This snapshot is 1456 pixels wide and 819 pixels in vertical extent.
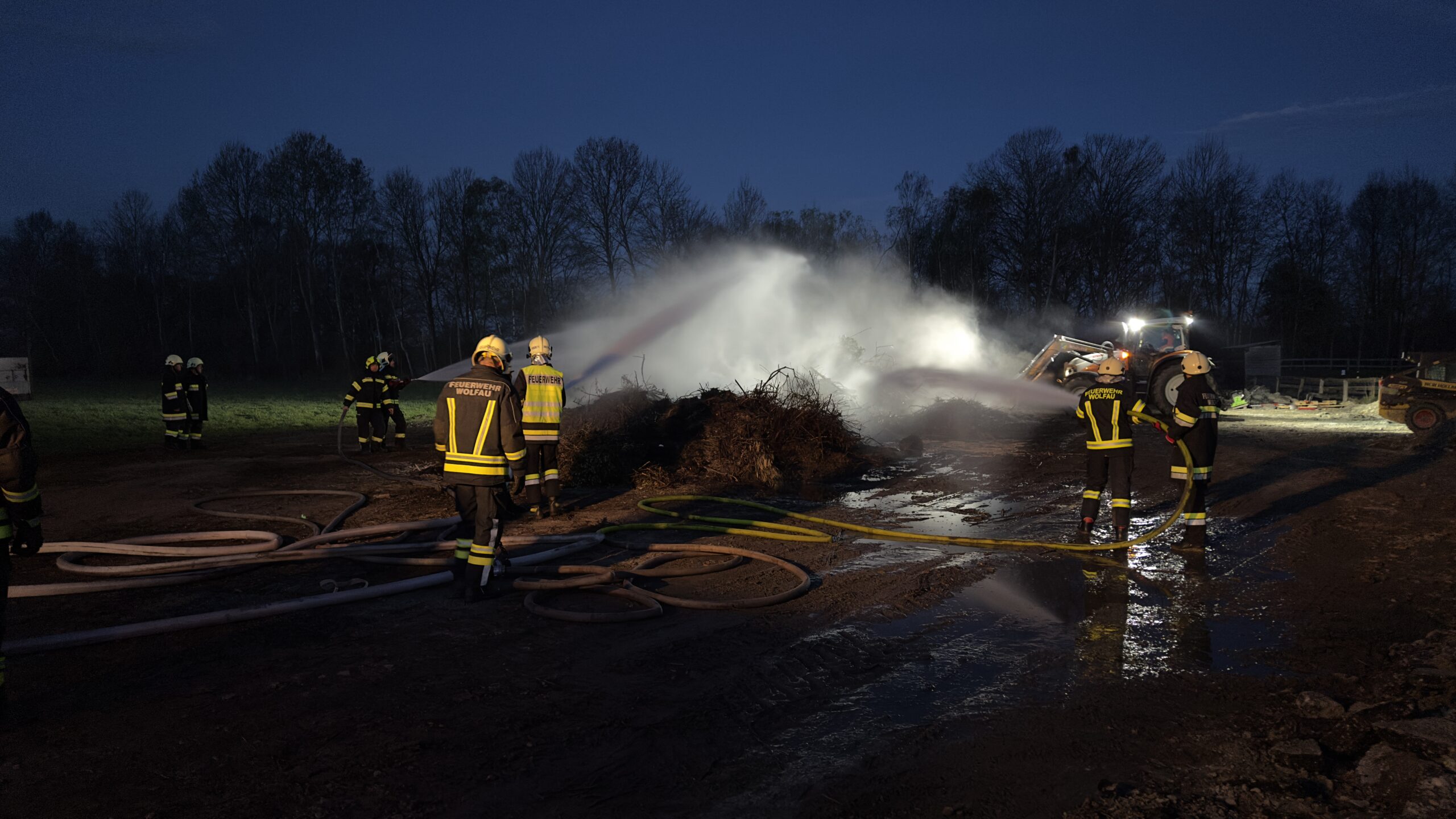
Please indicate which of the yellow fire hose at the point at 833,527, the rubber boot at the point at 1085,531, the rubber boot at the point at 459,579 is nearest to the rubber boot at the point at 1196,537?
the yellow fire hose at the point at 833,527

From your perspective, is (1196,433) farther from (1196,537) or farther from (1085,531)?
(1085,531)

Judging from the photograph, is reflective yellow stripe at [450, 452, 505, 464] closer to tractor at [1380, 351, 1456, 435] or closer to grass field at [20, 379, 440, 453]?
grass field at [20, 379, 440, 453]

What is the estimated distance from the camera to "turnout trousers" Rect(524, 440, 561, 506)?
30.9 ft

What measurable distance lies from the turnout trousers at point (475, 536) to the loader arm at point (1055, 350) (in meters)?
18.0

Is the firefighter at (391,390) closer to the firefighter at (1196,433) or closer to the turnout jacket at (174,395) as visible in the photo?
the turnout jacket at (174,395)

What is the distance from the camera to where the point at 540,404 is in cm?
935

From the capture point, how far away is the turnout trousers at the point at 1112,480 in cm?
798

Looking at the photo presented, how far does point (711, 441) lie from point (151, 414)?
20.8m

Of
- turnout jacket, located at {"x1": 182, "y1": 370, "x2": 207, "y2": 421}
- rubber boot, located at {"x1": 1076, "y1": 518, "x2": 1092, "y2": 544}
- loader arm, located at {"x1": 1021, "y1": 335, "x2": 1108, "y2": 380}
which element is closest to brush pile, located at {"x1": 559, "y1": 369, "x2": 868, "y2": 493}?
rubber boot, located at {"x1": 1076, "y1": 518, "x2": 1092, "y2": 544}

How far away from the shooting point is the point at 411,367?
187 feet

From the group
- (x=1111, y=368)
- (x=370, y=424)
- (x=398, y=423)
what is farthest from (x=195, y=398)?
(x=1111, y=368)

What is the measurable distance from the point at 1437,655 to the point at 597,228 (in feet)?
151

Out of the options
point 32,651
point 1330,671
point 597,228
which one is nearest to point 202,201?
point 597,228

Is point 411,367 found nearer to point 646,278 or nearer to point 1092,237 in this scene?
point 646,278
